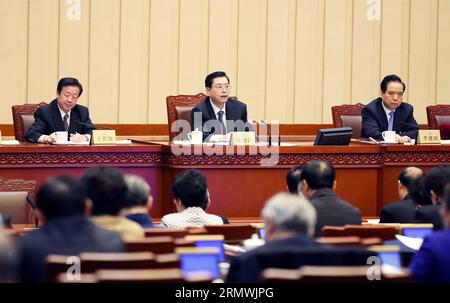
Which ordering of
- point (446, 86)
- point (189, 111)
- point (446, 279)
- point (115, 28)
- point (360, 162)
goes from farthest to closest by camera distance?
point (446, 86) → point (115, 28) → point (189, 111) → point (360, 162) → point (446, 279)

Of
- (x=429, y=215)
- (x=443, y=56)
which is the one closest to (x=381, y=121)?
(x=443, y=56)

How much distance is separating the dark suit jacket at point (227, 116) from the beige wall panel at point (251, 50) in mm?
2210

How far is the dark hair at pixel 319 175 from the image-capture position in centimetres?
567

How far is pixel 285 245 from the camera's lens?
12.8ft

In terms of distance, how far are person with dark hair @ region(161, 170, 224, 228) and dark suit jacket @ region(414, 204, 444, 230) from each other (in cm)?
110

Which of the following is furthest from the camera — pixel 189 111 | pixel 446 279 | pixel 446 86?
pixel 446 86

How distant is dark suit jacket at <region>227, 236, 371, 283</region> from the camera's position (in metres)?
3.91

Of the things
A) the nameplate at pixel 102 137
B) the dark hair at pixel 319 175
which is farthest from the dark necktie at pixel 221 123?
the dark hair at pixel 319 175

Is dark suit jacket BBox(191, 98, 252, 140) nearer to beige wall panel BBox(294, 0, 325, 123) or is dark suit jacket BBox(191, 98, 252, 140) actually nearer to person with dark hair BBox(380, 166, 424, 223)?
beige wall panel BBox(294, 0, 325, 123)

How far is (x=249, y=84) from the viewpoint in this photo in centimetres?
1149

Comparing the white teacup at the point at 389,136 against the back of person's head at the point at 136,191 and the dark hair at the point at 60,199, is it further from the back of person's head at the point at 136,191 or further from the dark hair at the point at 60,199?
the dark hair at the point at 60,199

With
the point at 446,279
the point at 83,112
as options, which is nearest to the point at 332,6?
the point at 83,112

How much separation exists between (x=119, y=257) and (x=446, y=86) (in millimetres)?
8757

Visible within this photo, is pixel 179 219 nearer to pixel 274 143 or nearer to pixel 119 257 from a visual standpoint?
pixel 119 257
